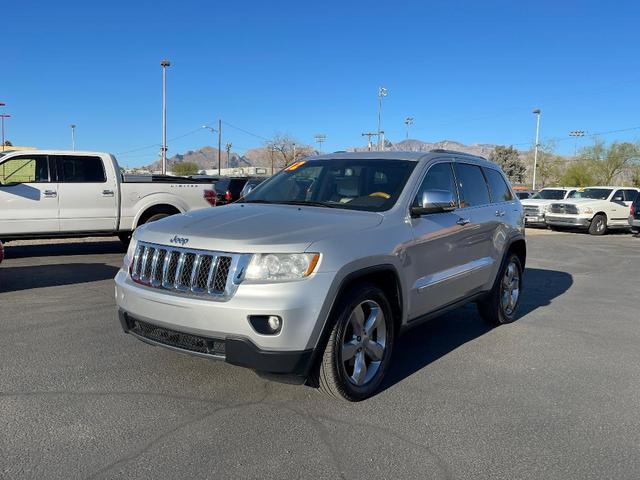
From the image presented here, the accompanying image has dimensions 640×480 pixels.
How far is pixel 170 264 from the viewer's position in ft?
12.5

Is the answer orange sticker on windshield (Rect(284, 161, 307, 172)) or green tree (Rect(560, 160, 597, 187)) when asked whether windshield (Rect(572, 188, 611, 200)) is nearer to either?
orange sticker on windshield (Rect(284, 161, 307, 172))

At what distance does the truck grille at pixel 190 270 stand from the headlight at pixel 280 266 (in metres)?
0.07

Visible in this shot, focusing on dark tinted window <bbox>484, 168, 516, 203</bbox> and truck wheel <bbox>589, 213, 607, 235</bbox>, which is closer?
dark tinted window <bbox>484, 168, 516, 203</bbox>

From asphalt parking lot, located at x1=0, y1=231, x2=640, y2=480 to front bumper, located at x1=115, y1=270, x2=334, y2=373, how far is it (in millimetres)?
465

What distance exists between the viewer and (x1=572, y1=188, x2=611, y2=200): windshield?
2142 centimetres

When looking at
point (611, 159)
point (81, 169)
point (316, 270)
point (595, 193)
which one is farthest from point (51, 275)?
point (611, 159)

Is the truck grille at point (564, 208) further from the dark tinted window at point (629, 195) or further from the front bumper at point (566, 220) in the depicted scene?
the dark tinted window at point (629, 195)

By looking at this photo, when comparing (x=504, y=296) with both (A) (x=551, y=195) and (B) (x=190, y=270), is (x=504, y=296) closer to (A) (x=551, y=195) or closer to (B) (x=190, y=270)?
(B) (x=190, y=270)

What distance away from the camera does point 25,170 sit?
32.2 feet

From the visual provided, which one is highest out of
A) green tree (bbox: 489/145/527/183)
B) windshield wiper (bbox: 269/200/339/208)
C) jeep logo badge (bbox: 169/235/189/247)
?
green tree (bbox: 489/145/527/183)

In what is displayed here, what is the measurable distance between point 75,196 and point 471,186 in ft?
24.1

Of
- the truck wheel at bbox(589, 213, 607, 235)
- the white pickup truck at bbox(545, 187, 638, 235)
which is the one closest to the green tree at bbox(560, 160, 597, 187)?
the white pickup truck at bbox(545, 187, 638, 235)

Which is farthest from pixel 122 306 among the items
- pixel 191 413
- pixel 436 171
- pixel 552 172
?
pixel 552 172

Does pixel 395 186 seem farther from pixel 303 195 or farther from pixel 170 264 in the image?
pixel 170 264
